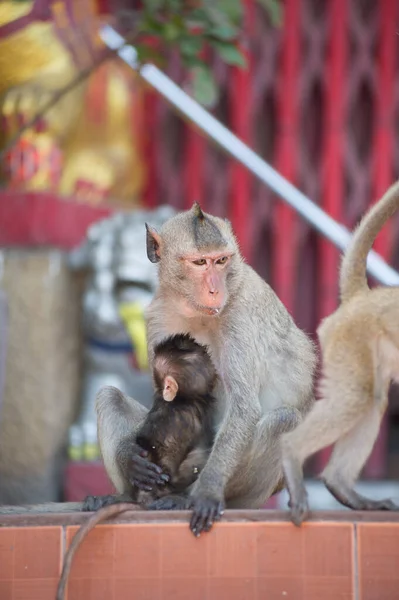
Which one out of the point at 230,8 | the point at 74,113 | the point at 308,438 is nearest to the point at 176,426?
the point at 308,438

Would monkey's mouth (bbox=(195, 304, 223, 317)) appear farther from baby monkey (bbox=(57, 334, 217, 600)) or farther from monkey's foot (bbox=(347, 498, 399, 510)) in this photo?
monkey's foot (bbox=(347, 498, 399, 510))

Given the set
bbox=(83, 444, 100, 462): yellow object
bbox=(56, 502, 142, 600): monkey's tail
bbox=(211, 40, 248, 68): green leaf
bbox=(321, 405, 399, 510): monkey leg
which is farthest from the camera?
bbox=(83, 444, 100, 462): yellow object

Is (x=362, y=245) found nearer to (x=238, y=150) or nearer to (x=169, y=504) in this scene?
(x=169, y=504)

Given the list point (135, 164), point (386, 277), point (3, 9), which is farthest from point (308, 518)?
point (135, 164)

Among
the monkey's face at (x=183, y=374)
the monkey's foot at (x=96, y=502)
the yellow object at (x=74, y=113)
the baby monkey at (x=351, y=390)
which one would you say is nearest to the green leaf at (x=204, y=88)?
the yellow object at (x=74, y=113)

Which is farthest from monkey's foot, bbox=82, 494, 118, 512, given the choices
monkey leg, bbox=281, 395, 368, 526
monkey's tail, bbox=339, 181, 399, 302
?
monkey's tail, bbox=339, 181, 399, 302

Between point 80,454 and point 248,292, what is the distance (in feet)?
7.30

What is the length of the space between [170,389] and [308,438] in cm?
52

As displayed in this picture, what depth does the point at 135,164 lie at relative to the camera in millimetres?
5957

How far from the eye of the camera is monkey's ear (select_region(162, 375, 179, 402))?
3273mm

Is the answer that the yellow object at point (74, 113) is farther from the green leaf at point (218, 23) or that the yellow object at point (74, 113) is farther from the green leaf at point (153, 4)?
the green leaf at point (218, 23)

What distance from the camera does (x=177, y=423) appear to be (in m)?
3.26

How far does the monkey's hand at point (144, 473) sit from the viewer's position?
10.7 ft

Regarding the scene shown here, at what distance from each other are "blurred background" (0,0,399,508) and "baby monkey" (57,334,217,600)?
1.65 metres
